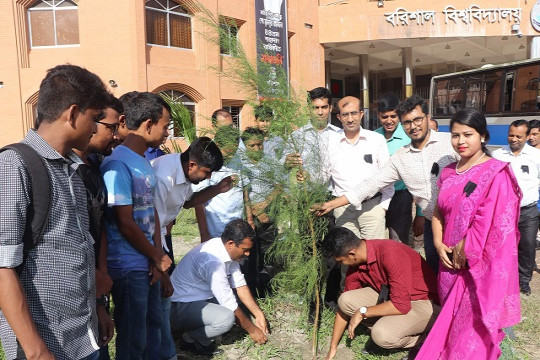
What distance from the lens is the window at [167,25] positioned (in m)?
11.5

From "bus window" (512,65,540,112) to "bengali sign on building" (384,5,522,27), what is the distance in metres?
6.99

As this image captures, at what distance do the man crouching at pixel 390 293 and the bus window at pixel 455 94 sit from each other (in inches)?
346

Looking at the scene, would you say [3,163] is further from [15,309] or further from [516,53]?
[516,53]

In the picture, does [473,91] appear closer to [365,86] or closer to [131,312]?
[365,86]

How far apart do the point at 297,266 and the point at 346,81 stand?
21.3m

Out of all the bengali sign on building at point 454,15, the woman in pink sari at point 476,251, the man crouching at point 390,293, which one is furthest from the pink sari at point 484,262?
the bengali sign on building at point 454,15

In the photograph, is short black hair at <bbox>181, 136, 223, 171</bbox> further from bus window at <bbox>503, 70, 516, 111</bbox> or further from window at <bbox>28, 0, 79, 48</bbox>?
window at <bbox>28, 0, 79, 48</bbox>

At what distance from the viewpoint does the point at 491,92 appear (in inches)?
370

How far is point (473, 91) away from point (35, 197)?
1059 centimetres

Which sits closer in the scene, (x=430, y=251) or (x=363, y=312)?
(x=363, y=312)

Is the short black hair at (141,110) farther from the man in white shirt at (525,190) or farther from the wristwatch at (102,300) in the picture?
the man in white shirt at (525,190)

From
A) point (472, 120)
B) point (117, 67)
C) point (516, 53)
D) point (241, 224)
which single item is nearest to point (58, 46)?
point (117, 67)

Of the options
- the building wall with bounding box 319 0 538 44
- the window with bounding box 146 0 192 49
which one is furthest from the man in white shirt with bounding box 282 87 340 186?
the building wall with bounding box 319 0 538 44

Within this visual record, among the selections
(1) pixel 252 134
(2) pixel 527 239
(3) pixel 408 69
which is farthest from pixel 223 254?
(3) pixel 408 69
